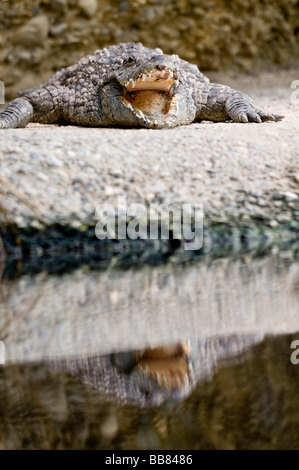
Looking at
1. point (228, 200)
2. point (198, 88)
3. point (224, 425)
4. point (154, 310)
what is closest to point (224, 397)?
point (224, 425)

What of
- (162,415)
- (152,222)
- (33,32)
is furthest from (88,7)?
(162,415)

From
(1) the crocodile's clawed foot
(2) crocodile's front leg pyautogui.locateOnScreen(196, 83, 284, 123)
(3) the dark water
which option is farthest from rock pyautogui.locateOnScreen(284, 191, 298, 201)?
(2) crocodile's front leg pyautogui.locateOnScreen(196, 83, 284, 123)

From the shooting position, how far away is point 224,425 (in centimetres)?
230

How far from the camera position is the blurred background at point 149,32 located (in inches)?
335

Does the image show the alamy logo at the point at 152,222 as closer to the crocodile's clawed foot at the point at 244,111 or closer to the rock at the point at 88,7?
the crocodile's clawed foot at the point at 244,111

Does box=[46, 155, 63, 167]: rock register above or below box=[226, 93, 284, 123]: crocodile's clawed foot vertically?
below

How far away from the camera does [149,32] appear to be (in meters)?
9.16

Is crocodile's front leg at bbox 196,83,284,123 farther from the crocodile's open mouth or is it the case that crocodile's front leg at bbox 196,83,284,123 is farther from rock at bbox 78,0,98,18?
rock at bbox 78,0,98,18

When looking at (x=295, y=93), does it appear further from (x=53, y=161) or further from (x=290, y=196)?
(x=53, y=161)

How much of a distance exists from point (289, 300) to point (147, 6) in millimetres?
6141

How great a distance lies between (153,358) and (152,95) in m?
4.15

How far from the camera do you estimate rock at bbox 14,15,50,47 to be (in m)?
8.48

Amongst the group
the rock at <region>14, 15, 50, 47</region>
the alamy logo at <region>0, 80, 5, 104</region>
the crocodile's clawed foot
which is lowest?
the crocodile's clawed foot

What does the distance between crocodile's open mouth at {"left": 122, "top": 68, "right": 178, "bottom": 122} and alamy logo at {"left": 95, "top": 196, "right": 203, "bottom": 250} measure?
5.93ft
